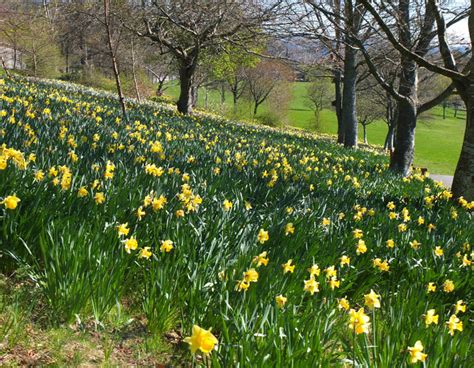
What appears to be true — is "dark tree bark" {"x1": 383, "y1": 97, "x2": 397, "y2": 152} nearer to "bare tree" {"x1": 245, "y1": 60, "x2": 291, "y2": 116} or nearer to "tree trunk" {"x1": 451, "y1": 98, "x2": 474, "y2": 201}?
"bare tree" {"x1": 245, "y1": 60, "x2": 291, "y2": 116}

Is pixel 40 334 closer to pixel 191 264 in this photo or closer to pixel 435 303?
pixel 191 264

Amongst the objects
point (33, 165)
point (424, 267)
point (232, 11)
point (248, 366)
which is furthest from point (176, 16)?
point (248, 366)

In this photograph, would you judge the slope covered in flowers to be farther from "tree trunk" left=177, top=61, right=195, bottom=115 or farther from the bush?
the bush

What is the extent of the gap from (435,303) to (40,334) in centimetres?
219

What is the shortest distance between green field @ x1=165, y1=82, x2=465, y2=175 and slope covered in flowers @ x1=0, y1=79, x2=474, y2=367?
2687 centimetres

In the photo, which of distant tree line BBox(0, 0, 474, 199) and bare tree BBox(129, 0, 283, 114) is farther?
bare tree BBox(129, 0, 283, 114)

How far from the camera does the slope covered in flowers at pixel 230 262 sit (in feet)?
5.63

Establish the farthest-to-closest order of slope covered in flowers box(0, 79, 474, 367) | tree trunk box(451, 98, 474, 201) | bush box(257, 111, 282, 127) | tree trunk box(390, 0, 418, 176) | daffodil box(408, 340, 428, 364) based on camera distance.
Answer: bush box(257, 111, 282, 127) < tree trunk box(390, 0, 418, 176) < tree trunk box(451, 98, 474, 201) < slope covered in flowers box(0, 79, 474, 367) < daffodil box(408, 340, 428, 364)

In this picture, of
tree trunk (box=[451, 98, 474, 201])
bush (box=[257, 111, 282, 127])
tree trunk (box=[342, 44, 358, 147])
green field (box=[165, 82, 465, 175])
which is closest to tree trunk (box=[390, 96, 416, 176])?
tree trunk (box=[451, 98, 474, 201])

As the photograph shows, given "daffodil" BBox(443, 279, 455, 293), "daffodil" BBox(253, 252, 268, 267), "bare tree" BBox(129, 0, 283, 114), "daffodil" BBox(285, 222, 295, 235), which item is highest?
"bare tree" BBox(129, 0, 283, 114)

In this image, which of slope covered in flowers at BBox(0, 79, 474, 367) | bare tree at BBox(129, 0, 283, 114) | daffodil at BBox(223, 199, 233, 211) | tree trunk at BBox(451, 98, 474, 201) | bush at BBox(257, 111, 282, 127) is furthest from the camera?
bush at BBox(257, 111, 282, 127)

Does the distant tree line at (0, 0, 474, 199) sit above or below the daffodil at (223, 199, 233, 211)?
above

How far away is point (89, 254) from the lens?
1.96 metres

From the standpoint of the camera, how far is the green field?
32.7 meters
